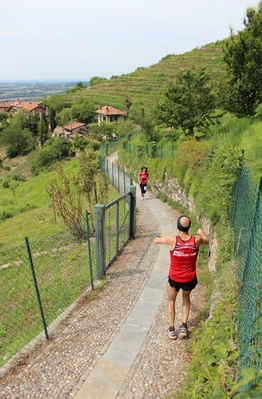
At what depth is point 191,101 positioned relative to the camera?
17375 millimetres

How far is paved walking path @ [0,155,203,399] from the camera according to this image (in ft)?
14.1

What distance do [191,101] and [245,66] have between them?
3.39 m

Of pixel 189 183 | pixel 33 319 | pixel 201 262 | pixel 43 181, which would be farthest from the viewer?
pixel 43 181

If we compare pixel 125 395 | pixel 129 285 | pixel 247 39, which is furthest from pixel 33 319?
pixel 247 39

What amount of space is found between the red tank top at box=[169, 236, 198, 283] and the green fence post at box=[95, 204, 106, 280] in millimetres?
2892

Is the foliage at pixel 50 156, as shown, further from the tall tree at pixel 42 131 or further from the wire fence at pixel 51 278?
the wire fence at pixel 51 278

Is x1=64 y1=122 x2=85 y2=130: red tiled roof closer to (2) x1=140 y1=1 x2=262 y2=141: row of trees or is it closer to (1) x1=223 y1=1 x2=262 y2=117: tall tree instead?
(2) x1=140 y1=1 x2=262 y2=141: row of trees

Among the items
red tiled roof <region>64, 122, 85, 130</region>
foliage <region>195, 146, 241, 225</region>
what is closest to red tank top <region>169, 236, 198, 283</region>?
foliage <region>195, 146, 241, 225</region>

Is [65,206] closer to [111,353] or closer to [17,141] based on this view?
[111,353]

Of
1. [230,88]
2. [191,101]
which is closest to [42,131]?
[191,101]

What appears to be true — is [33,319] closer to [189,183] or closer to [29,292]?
[29,292]

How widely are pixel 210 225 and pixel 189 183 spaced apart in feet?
15.2

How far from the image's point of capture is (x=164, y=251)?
9242 mm

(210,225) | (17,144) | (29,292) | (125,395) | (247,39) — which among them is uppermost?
(247,39)
